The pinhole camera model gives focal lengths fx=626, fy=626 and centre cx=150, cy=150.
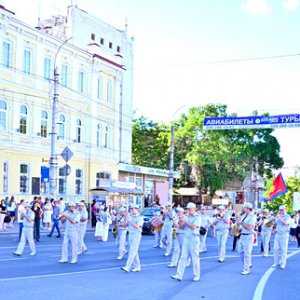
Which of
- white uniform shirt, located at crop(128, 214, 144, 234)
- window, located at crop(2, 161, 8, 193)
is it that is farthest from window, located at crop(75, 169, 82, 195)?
white uniform shirt, located at crop(128, 214, 144, 234)

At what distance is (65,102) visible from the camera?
1674 inches

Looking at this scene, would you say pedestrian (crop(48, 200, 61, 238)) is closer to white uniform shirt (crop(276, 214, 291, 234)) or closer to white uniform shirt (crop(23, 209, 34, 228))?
white uniform shirt (crop(23, 209, 34, 228))

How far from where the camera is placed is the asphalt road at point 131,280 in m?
11.9

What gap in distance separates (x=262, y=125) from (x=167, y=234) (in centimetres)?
1285

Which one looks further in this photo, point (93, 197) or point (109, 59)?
point (109, 59)

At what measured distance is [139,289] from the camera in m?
12.6

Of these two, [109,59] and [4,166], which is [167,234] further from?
[109,59]

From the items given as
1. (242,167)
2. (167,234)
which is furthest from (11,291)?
(242,167)

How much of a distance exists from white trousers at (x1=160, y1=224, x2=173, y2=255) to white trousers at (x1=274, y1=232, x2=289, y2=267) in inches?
175

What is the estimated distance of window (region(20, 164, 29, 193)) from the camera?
38.6 m

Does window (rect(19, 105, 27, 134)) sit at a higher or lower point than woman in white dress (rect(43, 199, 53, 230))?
higher

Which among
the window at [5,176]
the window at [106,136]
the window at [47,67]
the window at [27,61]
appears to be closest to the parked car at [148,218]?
the window at [5,176]

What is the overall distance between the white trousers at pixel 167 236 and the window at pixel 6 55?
17.9 meters

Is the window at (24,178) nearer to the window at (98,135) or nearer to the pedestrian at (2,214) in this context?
the pedestrian at (2,214)
